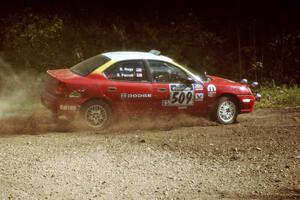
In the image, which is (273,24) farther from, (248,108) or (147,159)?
(147,159)

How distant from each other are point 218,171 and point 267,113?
5451 mm

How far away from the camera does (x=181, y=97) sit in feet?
37.9

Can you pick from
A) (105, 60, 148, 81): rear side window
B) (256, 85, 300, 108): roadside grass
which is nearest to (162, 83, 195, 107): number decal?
(105, 60, 148, 81): rear side window

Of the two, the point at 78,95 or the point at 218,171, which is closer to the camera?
the point at 218,171

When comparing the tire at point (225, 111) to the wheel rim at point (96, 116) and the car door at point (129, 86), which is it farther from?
the wheel rim at point (96, 116)

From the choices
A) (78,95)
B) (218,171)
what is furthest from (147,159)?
(78,95)

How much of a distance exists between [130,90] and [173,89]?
921 millimetres

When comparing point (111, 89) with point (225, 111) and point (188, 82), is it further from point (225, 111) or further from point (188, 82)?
point (225, 111)

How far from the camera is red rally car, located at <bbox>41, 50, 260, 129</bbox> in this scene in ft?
35.3

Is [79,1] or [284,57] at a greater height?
[79,1]

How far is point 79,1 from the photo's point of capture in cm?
1759

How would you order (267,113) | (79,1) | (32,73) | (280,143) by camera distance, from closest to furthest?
(280,143) → (267,113) → (32,73) → (79,1)

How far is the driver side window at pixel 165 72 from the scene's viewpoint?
37.4 ft

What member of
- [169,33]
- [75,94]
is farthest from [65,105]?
[169,33]
